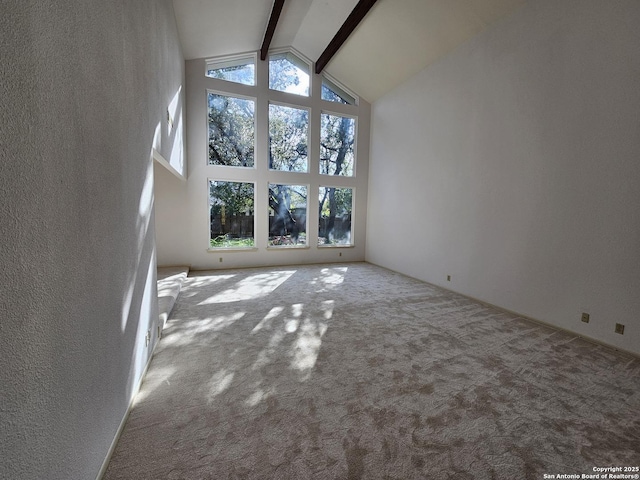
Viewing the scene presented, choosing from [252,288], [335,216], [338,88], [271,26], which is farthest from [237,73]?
[252,288]

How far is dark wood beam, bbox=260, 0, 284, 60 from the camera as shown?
173 inches

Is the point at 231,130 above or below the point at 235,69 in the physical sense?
below

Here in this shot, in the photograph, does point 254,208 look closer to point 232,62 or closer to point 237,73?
point 237,73

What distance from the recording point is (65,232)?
3.35 ft

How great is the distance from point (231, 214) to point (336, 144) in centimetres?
314

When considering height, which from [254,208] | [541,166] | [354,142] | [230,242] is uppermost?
[354,142]

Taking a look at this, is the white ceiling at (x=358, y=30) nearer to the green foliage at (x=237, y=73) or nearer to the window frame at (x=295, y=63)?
the window frame at (x=295, y=63)

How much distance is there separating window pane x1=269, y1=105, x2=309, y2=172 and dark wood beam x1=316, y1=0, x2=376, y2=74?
1120mm

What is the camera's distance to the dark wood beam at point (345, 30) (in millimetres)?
4629

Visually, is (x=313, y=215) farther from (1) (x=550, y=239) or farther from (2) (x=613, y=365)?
(2) (x=613, y=365)

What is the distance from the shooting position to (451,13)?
13.5 feet

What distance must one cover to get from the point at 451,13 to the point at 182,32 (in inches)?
167

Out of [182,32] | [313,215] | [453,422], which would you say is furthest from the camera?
[313,215]

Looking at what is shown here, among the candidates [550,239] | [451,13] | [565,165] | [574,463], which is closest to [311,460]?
[574,463]
